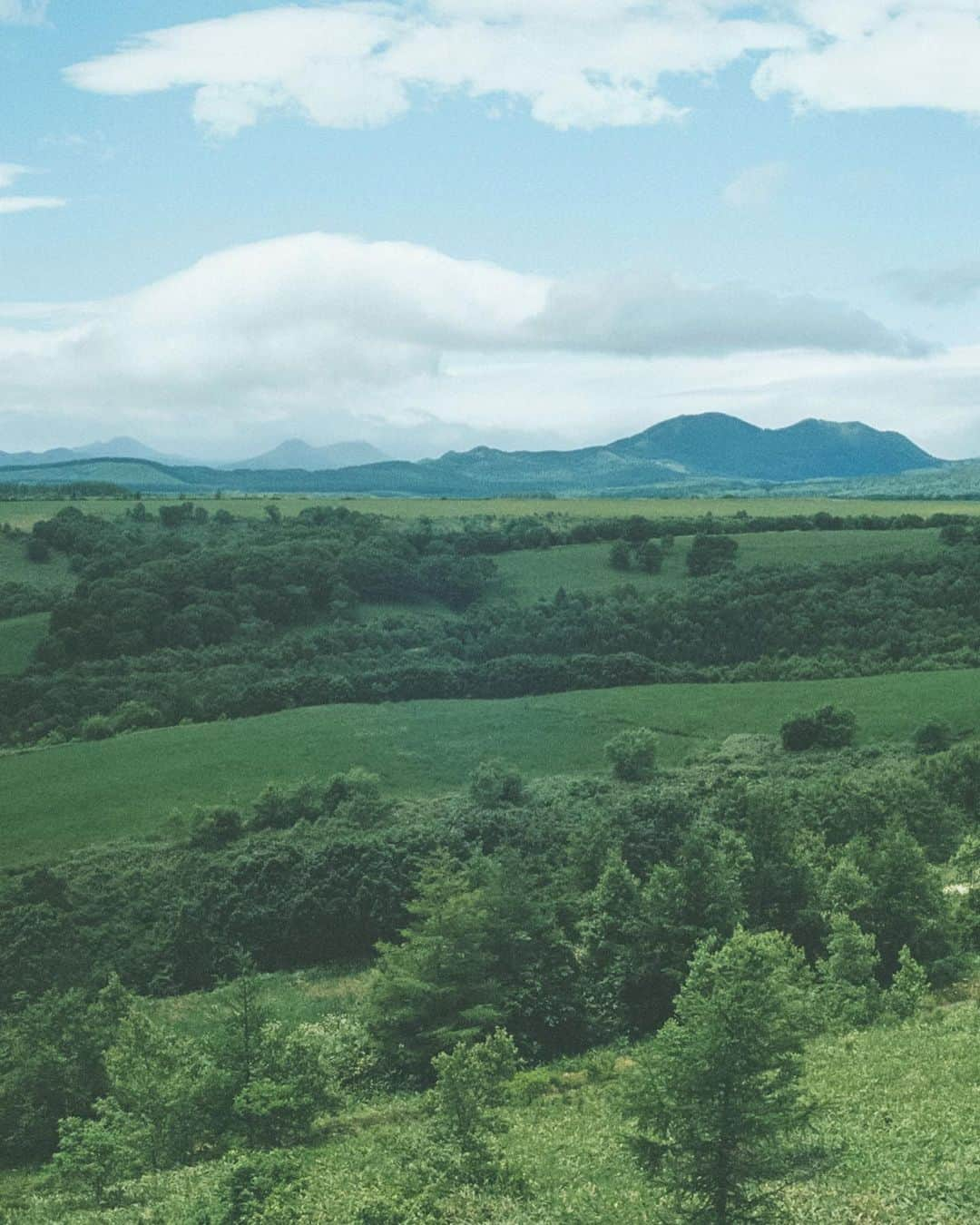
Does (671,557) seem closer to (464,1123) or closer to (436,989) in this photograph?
(436,989)

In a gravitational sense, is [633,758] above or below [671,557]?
below

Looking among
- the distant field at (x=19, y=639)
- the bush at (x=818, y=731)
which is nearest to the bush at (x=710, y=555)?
the bush at (x=818, y=731)

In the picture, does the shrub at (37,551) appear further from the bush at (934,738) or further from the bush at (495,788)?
the bush at (934,738)

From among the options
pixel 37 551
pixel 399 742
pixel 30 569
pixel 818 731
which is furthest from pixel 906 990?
pixel 37 551

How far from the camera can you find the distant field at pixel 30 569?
141 m

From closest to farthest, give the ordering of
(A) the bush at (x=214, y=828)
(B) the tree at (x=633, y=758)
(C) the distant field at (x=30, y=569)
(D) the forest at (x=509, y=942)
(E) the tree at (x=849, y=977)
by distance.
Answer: (D) the forest at (x=509, y=942), (E) the tree at (x=849, y=977), (A) the bush at (x=214, y=828), (B) the tree at (x=633, y=758), (C) the distant field at (x=30, y=569)

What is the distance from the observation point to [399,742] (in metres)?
89.6

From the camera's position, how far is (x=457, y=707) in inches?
3905

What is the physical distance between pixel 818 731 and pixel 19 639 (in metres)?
77.8

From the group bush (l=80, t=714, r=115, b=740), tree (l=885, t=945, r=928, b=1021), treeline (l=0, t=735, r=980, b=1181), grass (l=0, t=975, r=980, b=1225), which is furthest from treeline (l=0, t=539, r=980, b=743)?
grass (l=0, t=975, r=980, b=1225)

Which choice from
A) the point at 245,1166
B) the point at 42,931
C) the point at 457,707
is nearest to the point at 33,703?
the point at 457,707

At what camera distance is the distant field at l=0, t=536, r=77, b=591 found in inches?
5556

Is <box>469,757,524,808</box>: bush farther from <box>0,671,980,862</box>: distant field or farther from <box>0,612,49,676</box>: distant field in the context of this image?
<box>0,612,49,676</box>: distant field

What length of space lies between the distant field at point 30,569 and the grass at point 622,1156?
112 meters
